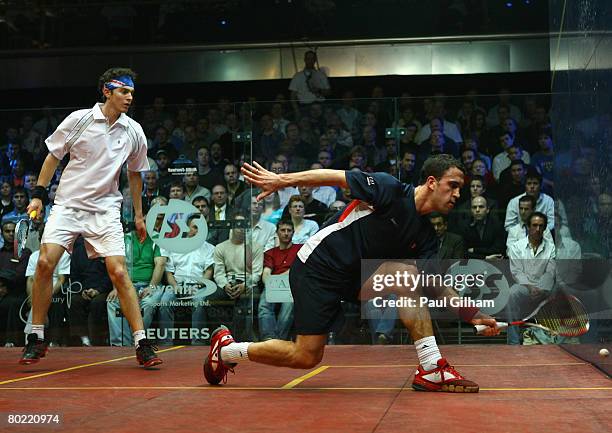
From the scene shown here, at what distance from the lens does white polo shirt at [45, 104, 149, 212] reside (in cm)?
489

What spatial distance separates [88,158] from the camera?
4922mm

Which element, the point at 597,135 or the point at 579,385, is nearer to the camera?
the point at 579,385

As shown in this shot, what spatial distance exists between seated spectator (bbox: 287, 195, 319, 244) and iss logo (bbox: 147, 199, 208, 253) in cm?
67

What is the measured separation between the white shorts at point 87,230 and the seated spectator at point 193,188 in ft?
7.68

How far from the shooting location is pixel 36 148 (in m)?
7.48

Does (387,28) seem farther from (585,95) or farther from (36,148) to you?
(585,95)

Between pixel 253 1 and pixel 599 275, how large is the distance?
775 centimetres

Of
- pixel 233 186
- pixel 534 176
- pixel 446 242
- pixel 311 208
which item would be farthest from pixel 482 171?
pixel 233 186

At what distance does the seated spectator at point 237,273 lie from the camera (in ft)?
23.2

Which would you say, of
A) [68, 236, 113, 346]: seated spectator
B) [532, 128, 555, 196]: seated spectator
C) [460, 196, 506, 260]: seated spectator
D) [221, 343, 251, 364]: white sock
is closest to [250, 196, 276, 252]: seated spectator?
[68, 236, 113, 346]: seated spectator

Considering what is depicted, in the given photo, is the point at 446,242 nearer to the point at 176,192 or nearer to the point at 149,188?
the point at 176,192

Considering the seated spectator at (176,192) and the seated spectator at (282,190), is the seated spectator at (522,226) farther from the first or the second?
the seated spectator at (176,192)

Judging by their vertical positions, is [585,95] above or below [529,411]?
above

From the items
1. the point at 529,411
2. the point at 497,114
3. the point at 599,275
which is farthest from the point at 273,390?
the point at 497,114
